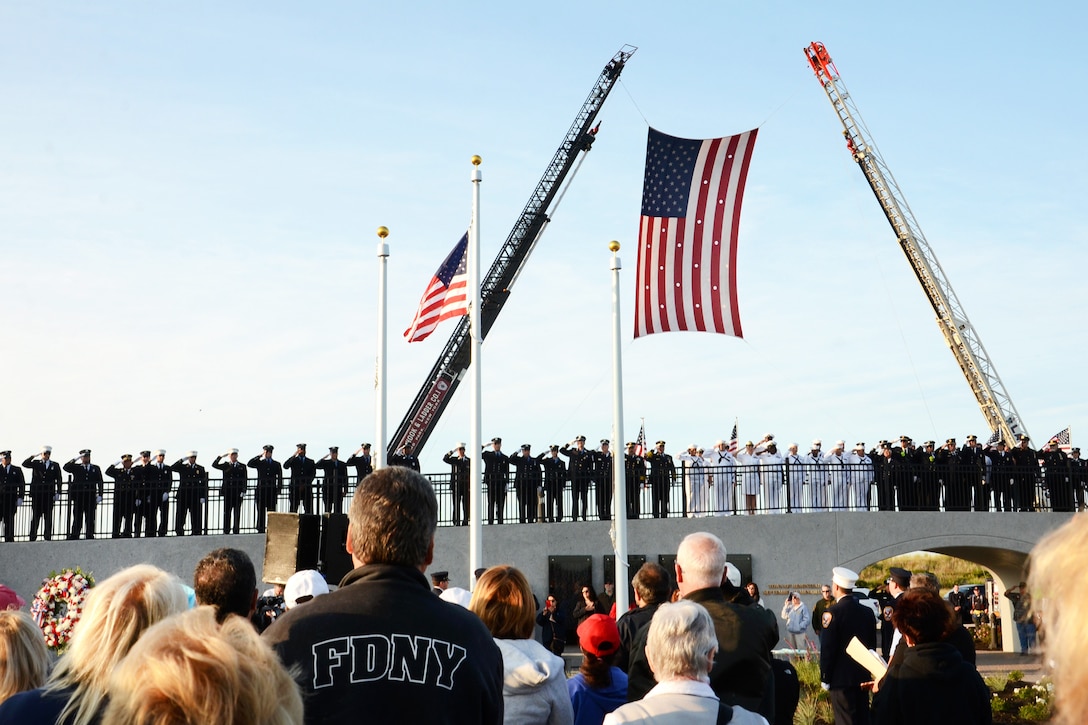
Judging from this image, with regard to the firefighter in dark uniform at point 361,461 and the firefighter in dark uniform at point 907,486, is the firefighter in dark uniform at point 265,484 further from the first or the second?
the firefighter in dark uniform at point 907,486

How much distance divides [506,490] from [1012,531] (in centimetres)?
1105

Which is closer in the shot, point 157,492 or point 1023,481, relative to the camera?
point 157,492

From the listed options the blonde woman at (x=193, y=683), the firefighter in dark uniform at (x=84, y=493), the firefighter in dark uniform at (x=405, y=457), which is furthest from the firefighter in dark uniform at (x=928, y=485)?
the blonde woman at (x=193, y=683)

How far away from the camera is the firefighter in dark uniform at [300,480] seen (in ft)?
76.9

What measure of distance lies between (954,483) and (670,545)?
664cm

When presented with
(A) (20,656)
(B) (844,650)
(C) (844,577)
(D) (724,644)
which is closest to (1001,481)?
(C) (844,577)

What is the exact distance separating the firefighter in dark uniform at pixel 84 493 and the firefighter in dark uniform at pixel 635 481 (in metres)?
10.6

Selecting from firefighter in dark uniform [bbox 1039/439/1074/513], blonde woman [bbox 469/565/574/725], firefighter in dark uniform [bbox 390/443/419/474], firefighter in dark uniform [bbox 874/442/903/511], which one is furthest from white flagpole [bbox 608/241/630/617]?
firefighter in dark uniform [bbox 1039/439/1074/513]

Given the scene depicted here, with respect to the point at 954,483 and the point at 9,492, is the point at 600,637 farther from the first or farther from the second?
the point at 954,483

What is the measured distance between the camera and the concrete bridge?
2300 cm

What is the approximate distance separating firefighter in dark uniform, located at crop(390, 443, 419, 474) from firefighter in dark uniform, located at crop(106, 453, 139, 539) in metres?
5.10

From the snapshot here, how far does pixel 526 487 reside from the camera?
24266 millimetres

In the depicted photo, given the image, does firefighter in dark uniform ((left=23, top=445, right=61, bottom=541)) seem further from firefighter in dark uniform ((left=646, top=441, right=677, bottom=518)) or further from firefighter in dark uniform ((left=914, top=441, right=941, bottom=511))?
firefighter in dark uniform ((left=914, top=441, right=941, bottom=511))

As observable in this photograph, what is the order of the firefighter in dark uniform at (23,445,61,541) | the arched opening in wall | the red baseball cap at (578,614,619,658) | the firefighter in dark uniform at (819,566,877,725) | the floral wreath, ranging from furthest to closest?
1. the arched opening in wall
2. the firefighter in dark uniform at (23,445,61,541)
3. the firefighter in dark uniform at (819,566,877,725)
4. the floral wreath
5. the red baseball cap at (578,614,619,658)
